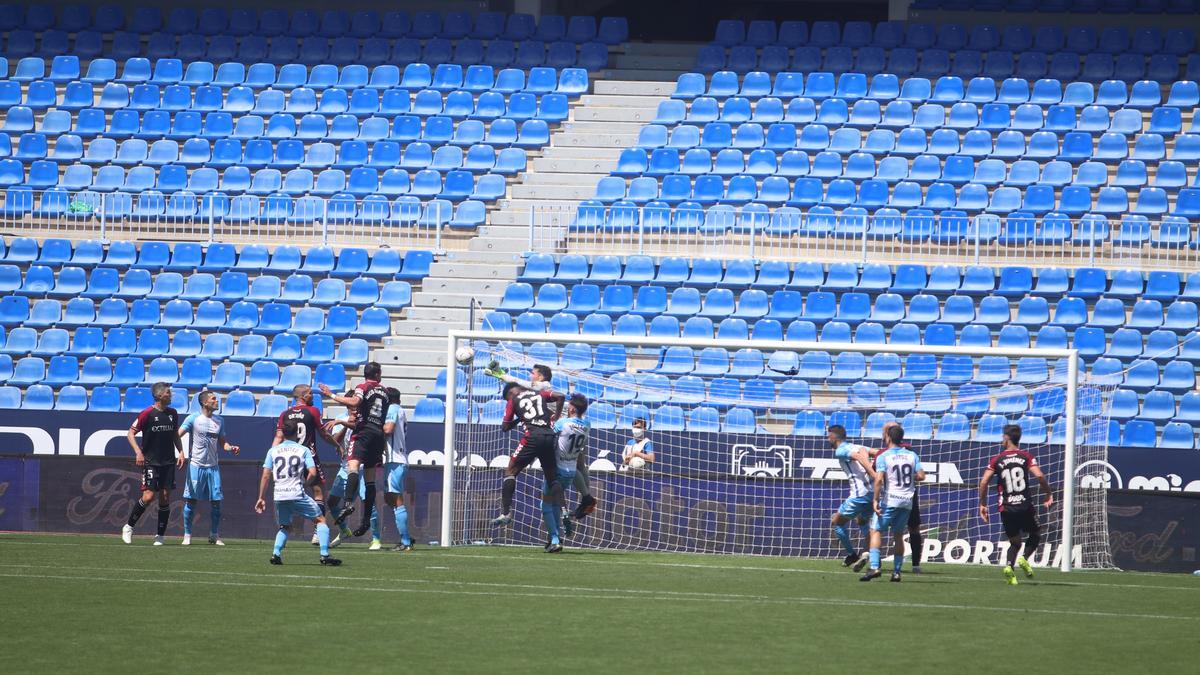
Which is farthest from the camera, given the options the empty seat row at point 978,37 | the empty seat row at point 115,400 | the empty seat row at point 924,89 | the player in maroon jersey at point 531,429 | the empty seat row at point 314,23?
the empty seat row at point 314,23

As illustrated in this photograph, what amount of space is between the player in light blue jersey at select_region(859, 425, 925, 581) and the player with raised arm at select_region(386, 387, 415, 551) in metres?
5.63

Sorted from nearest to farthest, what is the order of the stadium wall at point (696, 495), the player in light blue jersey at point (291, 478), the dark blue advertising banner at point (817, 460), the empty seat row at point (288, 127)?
the player in light blue jersey at point (291, 478) → the stadium wall at point (696, 495) → the dark blue advertising banner at point (817, 460) → the empty seat row at point (288, 127)

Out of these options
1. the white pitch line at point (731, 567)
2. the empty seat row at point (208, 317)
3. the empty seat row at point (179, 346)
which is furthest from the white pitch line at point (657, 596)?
the empty seat row at point (208, 317)

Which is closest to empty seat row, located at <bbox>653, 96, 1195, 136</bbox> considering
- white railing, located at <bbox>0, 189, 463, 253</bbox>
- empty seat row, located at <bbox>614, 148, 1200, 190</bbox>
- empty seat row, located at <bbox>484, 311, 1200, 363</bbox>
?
empty seat row, located at <bbox>614, 148, 1200, 190</bbox>

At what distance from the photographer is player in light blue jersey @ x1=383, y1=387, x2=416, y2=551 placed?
58.6 feet

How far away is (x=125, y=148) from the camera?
28703mm

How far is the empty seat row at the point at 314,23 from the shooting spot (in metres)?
30.4

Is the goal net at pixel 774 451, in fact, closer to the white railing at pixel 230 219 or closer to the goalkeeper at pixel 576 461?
the goalkeeper at pixel 576 461

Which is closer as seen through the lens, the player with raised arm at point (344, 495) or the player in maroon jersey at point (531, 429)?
the player in maroon jersey at point (531, 429)

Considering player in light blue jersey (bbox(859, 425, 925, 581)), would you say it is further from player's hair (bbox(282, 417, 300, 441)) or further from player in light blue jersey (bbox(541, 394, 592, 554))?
player's hair (bbox(282, 417, 300, 441))

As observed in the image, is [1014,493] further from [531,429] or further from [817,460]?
[531,429]

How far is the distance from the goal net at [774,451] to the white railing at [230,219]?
559 centimetres

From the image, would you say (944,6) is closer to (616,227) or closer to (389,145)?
(616,227)

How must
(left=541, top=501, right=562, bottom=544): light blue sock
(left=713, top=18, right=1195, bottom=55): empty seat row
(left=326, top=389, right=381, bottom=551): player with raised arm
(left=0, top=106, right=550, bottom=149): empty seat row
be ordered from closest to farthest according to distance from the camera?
(left=541, top=501, right=562, bottom=544): light blue sock, (left=326, top=389, right=381, bottom=551): player with raised arm, (left=0, top=106, right=550, bottom=149): empty seat row, (left=713, top=18, right=1195, bottom=55): empty seat row
